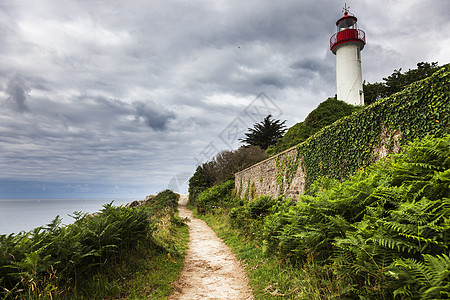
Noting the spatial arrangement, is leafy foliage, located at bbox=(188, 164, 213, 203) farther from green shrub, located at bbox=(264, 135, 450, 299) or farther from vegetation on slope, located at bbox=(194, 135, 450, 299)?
green shrub, located at bbox=(264, 135, 450, 299)

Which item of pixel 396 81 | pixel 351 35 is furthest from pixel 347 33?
pixel 396 81

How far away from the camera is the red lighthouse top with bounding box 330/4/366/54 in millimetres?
18531

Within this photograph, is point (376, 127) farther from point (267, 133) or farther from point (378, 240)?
point (267, 133)

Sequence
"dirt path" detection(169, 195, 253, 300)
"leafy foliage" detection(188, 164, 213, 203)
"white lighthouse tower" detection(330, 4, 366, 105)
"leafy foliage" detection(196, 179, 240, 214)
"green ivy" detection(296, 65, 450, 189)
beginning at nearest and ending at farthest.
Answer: "green ivy" detection(296, 65, 450, 189) → "dirt path" detection(169, 195, 253, 300) → "leafy foliage" detection(196, 179, 240, 214) → "white lighthouse tower" detection(330, 4, 366, 105) → "leafy foliage" detection(188, 164, 213, 203)

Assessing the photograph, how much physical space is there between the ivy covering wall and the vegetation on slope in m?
0.92

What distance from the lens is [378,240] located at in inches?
92.1

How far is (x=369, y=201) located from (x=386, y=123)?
268 cm

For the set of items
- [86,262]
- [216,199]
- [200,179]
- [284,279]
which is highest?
[200,179]

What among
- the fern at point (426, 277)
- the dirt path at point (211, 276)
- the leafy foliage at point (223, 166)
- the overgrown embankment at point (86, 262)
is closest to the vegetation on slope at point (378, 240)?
the fern at point (426, 277)

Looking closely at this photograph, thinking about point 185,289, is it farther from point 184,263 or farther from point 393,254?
point 393,254

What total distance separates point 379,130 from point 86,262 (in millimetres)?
6214

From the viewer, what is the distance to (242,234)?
8289 mm

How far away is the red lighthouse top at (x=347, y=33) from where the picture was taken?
60.8 feet

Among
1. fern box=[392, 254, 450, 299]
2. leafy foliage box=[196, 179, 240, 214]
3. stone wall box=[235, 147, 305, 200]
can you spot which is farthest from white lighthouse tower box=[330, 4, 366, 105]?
fern box=[392, 254, 450, 299]
